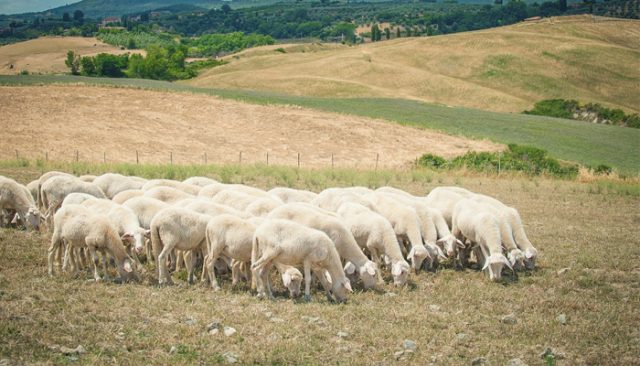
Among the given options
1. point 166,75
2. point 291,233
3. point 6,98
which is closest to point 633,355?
point 291,233

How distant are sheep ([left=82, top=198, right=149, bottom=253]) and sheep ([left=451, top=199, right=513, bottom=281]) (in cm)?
744

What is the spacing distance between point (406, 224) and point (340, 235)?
109 inches

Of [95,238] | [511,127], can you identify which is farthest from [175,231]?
[511,127]

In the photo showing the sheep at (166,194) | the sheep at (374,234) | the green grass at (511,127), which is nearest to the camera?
the sheep at (374,234)

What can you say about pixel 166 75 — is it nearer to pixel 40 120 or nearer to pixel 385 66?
pixel 385 66

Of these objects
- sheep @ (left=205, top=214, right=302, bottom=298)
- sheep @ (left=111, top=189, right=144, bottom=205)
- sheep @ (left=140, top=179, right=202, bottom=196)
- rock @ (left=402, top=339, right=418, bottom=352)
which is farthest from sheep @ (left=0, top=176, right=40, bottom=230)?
rock @ (left=402, top=339, right=418, bottom=352)

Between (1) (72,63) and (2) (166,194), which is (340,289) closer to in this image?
(2) (166,194)

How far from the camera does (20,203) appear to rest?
57.6 ft

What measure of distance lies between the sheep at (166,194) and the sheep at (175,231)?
9.57 ft

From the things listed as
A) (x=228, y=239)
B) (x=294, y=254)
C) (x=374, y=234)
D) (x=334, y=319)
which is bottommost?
(x=334, y=319)

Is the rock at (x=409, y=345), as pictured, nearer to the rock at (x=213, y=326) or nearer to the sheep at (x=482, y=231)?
the rock at (x=213, y=326)

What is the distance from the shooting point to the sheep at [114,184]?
1911cm

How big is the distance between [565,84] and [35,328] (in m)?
96.4

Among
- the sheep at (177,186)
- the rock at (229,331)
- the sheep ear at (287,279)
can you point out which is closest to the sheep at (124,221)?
the sheep at (177,186)
